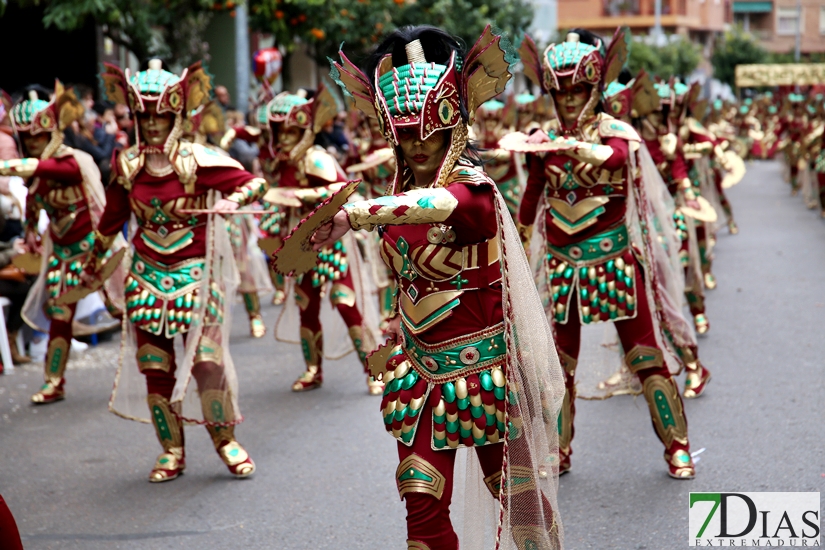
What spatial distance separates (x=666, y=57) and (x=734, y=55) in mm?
12427

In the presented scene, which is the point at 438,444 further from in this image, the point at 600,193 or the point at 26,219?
the point at 26,219

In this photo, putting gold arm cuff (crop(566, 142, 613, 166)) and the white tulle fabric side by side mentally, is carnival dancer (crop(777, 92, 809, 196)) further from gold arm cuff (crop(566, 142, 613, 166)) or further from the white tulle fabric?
gold arm cuff (crop(566, 142, 613, 166))

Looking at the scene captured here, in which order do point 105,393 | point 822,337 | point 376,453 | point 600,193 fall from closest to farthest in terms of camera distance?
point 600,193 < point 376,453 < point 105,393 < point 822,337

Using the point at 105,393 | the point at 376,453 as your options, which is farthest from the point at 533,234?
the point at 105,393

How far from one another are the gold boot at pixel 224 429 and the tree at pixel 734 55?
55590 mm

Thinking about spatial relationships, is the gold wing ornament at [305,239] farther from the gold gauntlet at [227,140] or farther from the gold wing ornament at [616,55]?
the gold gauntlet at [227,140]

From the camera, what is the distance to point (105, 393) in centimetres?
807

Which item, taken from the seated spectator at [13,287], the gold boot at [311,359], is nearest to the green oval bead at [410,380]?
the gold boot at [311,359]

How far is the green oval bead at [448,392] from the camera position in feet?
11.6

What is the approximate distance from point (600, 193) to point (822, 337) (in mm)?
4562

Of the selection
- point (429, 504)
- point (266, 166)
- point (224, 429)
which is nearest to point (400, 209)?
point (429, 504)

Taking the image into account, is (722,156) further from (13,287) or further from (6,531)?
(6,531)

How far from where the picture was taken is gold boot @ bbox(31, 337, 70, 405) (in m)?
7.78

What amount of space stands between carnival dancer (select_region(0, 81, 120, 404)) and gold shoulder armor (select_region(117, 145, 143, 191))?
1983mm
